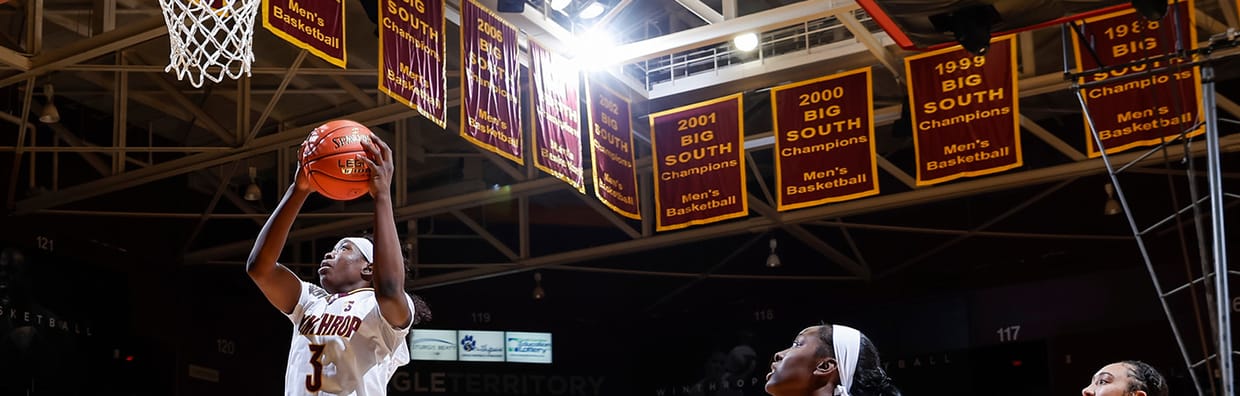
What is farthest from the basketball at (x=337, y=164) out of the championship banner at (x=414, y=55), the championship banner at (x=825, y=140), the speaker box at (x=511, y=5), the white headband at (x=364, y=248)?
the championship banner at (x=825, y=140)

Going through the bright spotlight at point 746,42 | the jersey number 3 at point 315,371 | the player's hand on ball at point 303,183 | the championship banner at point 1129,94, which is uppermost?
the bright spotlight at point 746,42

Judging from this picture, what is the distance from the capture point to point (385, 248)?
4758 mm

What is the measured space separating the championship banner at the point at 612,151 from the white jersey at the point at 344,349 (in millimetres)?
8342

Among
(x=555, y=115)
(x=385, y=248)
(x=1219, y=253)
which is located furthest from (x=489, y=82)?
(x=385, y=248)

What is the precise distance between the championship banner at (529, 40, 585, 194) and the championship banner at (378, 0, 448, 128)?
4.81ft

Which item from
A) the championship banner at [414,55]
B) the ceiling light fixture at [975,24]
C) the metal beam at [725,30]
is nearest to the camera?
the ceiling light fixture at [975,24]

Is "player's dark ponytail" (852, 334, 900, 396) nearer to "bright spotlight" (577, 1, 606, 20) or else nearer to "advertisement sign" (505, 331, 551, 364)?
"bright spotlight" (577, 1, 606, 20)

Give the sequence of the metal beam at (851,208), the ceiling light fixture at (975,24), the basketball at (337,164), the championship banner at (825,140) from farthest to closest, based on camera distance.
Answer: the metal beam at (851,208) → the championship banner at (825,140) → the ceiling light fixture at (975,24) → the basketball at (337,164)

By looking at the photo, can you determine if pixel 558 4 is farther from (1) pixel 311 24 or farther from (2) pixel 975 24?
(2) pixel 975 24

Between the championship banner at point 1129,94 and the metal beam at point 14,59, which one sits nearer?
the metal beam at point 14,59

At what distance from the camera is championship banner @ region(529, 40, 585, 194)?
12.8 m

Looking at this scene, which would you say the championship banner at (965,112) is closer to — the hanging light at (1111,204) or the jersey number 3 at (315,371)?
the hanging light at (1111,204)

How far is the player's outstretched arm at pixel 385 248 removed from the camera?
475 centimetres

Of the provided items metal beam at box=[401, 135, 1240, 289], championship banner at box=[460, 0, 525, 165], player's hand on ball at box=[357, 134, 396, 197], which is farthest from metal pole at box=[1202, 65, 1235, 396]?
metal beam at box=[401, 135, 1240, 289]
